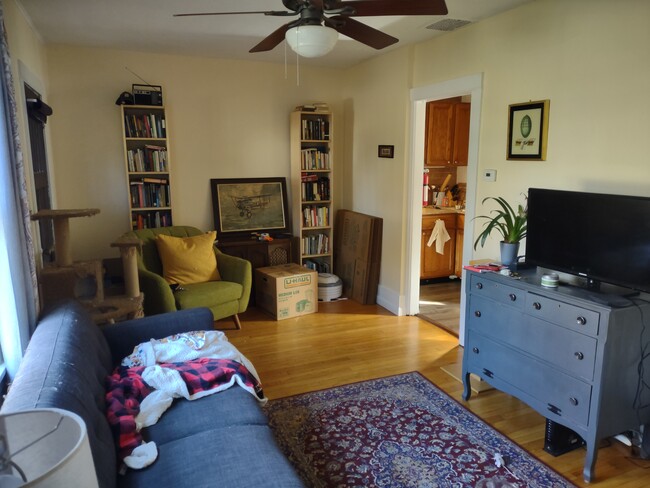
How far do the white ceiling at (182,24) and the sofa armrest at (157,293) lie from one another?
192cm

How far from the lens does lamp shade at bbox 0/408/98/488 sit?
86cm

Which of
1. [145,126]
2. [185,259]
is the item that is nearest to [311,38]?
[185,259]

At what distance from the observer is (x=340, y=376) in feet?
10.9

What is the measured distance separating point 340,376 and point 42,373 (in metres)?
2.09

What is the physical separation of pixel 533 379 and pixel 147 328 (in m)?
2.15

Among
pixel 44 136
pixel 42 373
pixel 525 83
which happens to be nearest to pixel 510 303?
pixel 525 83

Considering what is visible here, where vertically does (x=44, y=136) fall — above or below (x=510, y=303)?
above

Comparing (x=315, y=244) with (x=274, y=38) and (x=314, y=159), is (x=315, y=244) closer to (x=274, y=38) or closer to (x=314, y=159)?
(x=314, y=159)

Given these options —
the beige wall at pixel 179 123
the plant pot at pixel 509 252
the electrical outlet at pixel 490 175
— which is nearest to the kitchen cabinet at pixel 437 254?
the beige wall at pixel 179 123

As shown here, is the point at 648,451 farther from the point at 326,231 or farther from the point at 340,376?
the point at 326,231

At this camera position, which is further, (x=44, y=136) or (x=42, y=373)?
(x=44, y=136)

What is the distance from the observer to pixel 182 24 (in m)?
3.52

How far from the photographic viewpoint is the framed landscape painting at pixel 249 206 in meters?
4.93

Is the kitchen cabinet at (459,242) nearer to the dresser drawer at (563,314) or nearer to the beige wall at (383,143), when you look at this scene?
the beige wall at (383,143)
